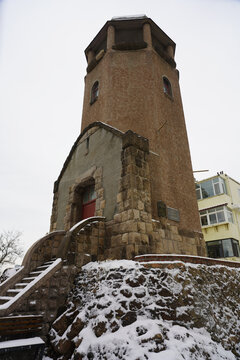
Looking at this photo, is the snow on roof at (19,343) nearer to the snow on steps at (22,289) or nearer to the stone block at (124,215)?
the snow on steps at (22,289)

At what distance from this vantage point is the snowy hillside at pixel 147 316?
3744 millimetres

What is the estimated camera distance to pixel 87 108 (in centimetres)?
1224

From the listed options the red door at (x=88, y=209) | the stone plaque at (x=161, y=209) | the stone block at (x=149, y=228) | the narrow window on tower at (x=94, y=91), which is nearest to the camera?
the stone block at (x=149, y=228)

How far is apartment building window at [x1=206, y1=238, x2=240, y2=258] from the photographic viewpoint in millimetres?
15898

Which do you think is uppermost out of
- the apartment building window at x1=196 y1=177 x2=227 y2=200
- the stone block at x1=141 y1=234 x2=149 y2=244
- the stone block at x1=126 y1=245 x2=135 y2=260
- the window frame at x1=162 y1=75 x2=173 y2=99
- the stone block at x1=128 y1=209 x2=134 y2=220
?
the window frame at x1=162 y1=75 x2=173 y2=99

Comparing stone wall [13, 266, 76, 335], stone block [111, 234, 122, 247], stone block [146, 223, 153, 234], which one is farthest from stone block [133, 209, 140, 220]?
stone wall [13, 266, 76, 335]

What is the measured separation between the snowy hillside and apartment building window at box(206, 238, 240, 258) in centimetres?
1121

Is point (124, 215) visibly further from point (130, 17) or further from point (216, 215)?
point (216, 215)

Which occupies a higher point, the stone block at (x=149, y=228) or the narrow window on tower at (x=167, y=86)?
the narrow window on tower at (x=167, y=86)

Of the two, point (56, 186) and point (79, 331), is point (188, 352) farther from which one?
point (56, 186)

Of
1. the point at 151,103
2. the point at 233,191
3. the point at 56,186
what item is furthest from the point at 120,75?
the point at 233,191

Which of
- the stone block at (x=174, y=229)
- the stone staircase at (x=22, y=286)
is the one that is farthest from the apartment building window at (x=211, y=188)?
the stone staircase at (x=22, y=286)

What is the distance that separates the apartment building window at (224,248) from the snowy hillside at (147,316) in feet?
36.8

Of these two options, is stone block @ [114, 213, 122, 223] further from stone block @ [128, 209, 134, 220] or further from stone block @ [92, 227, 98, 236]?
stone block @ [92, 227, 98, 236]
